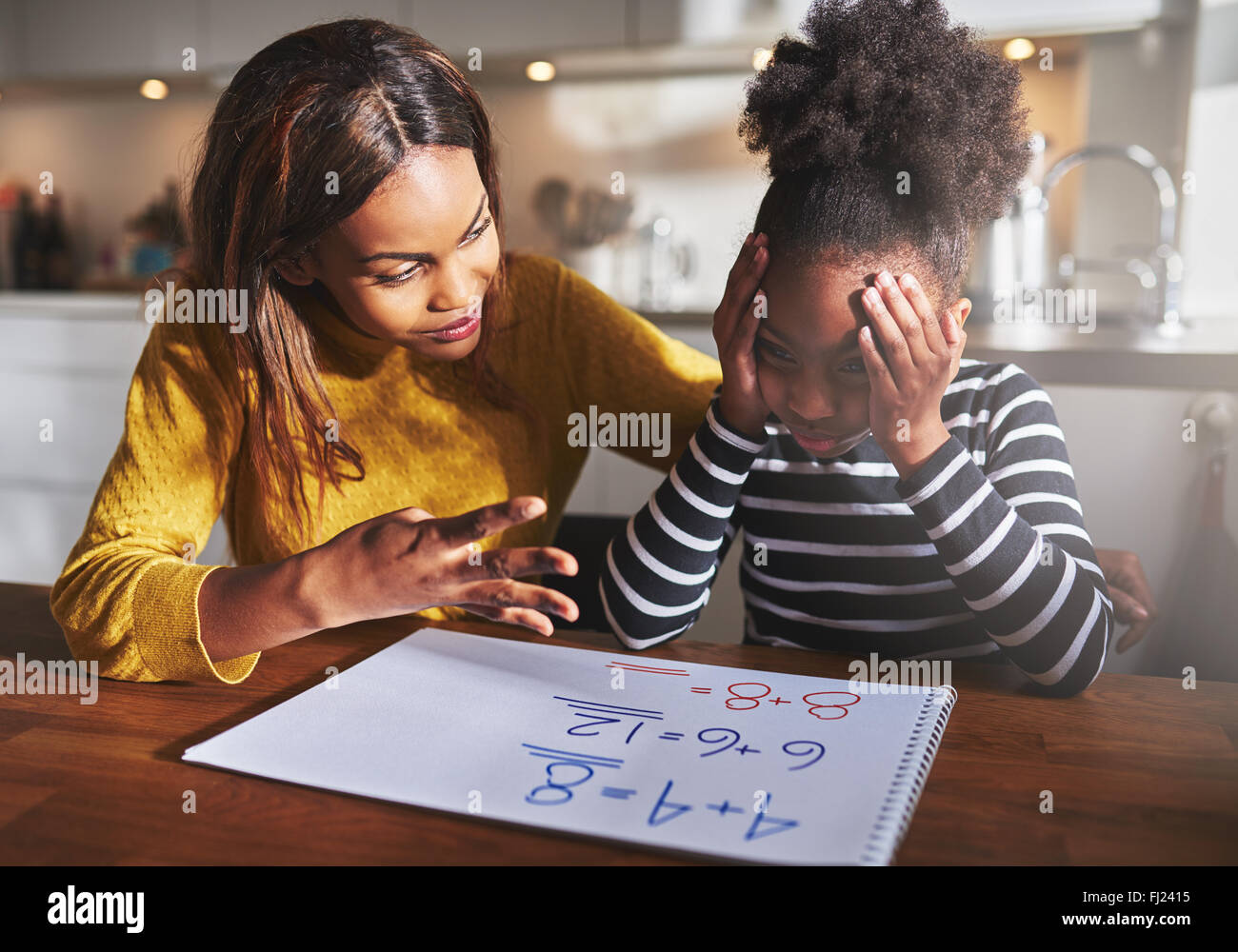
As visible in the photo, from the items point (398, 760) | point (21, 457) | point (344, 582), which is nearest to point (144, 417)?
point (344, 582)

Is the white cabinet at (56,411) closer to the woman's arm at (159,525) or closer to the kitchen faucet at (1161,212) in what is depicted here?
the woman's arm at (159,525)

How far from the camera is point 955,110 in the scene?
702 millimetres

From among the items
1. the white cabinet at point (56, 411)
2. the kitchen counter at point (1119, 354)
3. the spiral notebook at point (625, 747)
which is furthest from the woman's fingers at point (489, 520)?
the white cabinet at point (56, 411)

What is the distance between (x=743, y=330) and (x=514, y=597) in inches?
11.6

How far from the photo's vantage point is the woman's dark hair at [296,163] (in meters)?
0.75

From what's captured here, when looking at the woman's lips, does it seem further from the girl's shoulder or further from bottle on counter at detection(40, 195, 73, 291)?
bottle on counter at detection(40, 195, 73, 291)

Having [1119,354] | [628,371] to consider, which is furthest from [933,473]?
[1119,354]

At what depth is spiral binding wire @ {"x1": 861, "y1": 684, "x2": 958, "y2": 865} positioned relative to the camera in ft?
1.46

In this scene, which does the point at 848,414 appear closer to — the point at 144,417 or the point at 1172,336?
the point at 144,417

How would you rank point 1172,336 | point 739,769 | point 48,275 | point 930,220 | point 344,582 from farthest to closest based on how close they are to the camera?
point 48,275 < point 1172,336 < point 930,220 < point 344,582 < point 739,769

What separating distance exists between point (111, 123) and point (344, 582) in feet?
10.7

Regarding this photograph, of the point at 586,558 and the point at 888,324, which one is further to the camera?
the point at 586,558

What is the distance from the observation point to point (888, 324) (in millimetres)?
684

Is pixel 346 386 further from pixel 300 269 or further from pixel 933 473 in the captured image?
pixel 933 473
